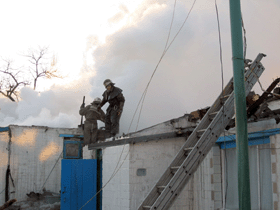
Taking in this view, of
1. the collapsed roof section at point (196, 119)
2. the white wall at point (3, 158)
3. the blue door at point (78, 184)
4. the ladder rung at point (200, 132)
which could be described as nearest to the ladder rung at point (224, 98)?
the collapsed roof section at point (196, 119)

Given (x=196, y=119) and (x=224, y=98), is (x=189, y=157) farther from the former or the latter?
(x=196, y=119)

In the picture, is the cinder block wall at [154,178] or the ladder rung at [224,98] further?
the cinder block wall at [154,178]

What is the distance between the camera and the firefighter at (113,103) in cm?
1349

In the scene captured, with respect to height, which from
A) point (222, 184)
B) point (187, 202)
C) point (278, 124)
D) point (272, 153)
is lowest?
point (187, 202)

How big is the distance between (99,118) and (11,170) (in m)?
4.24

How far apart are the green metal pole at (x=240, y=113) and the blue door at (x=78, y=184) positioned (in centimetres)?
770

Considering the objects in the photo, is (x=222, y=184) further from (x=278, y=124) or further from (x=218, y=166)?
(x=278, y=124)

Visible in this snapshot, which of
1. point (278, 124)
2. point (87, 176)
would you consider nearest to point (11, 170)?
point (87, 176)

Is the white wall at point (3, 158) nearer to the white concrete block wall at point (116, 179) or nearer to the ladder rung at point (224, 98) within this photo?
the white concrete block wall at point (116, 179)

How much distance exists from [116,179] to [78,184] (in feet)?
7.61

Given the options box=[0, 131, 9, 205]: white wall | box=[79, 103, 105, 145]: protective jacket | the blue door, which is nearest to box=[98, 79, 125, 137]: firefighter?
box=[79, 103, 105, 145]: protective jacket

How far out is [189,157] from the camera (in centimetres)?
633

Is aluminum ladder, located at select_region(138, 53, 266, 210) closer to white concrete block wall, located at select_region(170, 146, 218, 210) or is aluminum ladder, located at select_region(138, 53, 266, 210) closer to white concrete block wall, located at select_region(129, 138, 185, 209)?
white concrete block wall, located at select_region(170, 146, 218, 210)

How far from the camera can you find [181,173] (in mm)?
6277
